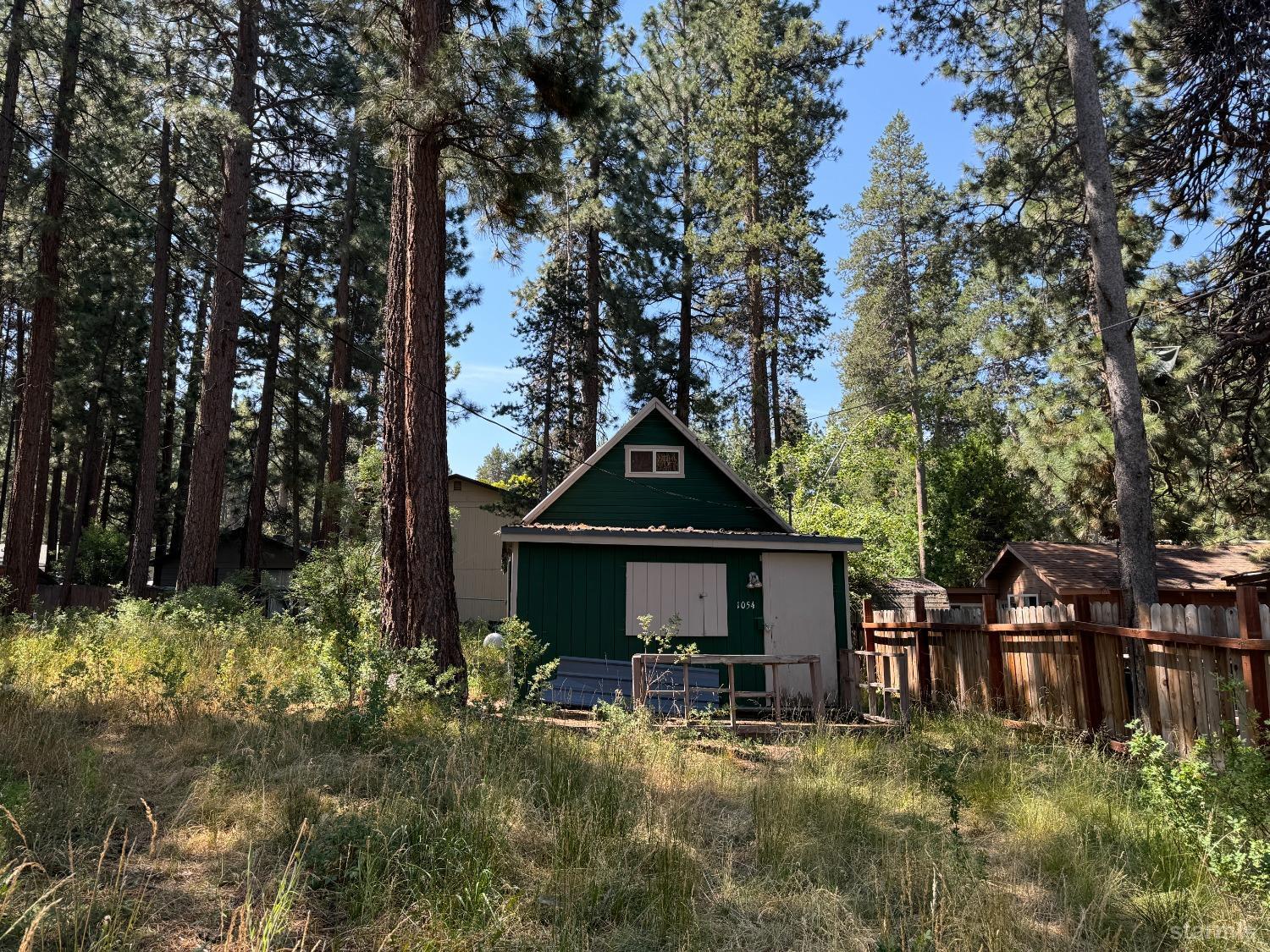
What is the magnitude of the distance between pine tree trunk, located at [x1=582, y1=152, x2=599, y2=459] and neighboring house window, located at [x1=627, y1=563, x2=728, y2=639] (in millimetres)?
10562

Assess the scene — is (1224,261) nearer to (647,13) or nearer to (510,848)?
(510,848)

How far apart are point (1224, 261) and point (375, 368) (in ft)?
73.2

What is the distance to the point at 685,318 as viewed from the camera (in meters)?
23.1

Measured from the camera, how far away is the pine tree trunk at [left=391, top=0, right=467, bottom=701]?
7633mm

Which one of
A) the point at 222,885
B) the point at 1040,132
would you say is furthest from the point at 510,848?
the point at 1040,132

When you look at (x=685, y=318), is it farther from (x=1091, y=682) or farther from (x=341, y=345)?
(x=1091, y=682)

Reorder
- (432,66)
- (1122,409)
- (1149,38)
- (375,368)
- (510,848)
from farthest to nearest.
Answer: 1. (375,368)
2. (1149,38)
3. (1122,409)
4. (432,66)
5. (510,848)

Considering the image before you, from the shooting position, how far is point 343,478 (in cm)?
1986

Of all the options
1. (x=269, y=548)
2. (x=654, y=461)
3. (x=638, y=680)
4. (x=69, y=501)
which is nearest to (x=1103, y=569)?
(x=654, y=461)

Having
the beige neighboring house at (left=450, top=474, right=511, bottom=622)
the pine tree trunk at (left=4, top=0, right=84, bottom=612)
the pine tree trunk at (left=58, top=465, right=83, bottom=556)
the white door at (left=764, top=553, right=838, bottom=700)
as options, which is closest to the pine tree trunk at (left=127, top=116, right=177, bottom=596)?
the pine tree trunk at (left=4, top=0, right=84, bottom=612)

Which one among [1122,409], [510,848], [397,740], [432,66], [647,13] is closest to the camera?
[510,848]

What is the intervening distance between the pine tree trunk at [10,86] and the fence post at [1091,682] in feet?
54.6

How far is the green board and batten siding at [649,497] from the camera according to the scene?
1469 centimetres

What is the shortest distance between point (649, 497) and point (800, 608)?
4.49m
